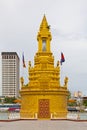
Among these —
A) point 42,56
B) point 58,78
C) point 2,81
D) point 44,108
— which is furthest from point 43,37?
point 2,81

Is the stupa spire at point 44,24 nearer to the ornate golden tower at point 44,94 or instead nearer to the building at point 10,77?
the ornate golden tower at point 44,94

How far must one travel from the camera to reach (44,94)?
5262cm

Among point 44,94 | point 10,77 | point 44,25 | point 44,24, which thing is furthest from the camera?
point 10,77

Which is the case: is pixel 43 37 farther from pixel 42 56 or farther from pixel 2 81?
pixel 2 81

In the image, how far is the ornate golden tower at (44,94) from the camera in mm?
52688

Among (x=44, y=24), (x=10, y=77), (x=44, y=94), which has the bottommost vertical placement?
(x=44, y=94)

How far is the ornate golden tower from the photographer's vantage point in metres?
52.7

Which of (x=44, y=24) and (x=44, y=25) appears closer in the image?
(x=44, y=25)

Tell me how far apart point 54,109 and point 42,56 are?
815 centimetres

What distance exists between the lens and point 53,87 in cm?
5356
